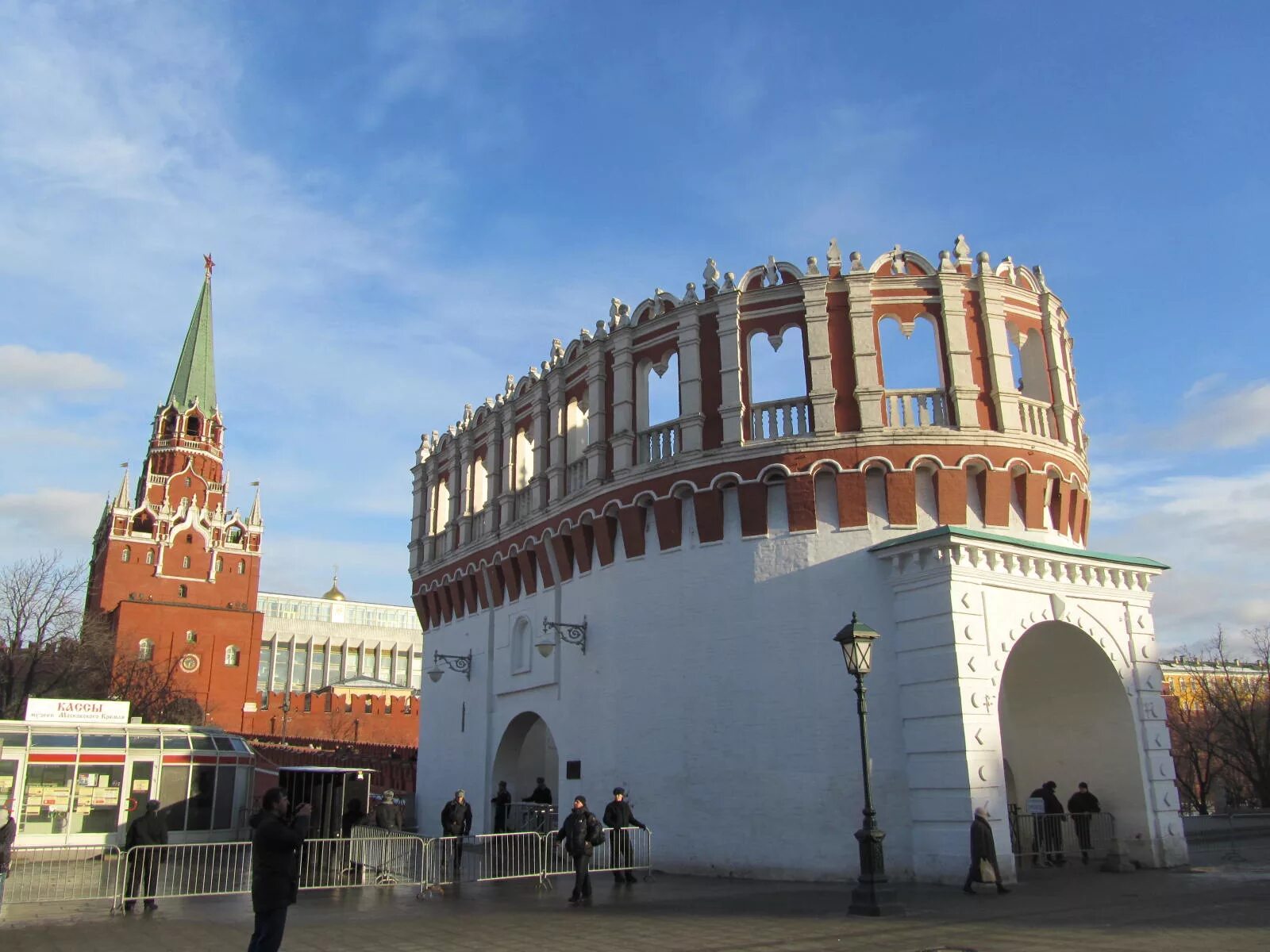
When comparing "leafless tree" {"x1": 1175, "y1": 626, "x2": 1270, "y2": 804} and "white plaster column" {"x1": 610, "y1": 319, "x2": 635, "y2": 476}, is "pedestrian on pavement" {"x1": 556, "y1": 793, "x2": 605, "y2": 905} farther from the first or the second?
"leafless tree" {"x1": 1175, "y1": 626, "x2": 1270, "y2": 804}

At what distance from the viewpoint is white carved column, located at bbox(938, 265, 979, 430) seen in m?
19.9

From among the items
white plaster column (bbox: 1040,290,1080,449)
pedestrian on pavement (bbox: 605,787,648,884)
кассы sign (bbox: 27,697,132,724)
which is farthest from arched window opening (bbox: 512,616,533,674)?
white plaster column (bbox: 1040,290,1080,449)

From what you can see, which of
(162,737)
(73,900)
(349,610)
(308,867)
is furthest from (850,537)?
(349,610)

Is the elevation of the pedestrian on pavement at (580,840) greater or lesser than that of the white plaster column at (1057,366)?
lesser

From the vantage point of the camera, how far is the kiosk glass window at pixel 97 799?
25.3m

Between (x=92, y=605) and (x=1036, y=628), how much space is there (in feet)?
258

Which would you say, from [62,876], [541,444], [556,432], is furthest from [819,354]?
[62,876]

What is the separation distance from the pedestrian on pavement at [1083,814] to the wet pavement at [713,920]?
1417 millimetres

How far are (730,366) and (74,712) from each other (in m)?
20.9

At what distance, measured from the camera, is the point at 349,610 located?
11881cm

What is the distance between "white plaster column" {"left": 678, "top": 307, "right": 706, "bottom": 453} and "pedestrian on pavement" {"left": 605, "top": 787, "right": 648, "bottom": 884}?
7.48 meters

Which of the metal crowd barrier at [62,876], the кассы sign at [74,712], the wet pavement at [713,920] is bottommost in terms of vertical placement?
the wet pavement at [713,920]

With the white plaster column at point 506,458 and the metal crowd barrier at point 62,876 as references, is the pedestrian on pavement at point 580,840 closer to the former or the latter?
the metal crowd barrier at point 62,876

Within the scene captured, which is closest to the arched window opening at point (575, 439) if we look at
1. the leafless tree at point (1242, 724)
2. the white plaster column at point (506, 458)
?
the white plaster column at point (506, 458)
